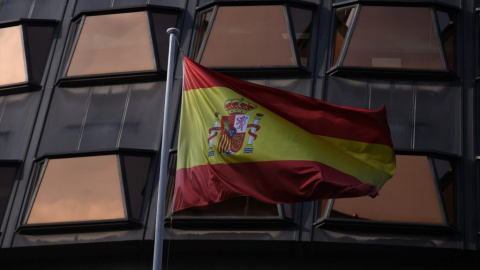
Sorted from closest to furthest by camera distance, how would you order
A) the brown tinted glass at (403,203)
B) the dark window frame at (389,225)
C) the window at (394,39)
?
the dark window frame at (389,225) → the brown tinted glass at (403,203) → the window at (394,39)

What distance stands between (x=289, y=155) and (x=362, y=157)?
114cm

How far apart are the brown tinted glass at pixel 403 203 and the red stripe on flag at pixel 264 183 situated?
3.44m

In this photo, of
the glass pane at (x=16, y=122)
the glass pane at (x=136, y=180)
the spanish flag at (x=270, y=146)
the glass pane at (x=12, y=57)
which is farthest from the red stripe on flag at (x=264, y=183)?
the glass pane at (x=12, y=57)

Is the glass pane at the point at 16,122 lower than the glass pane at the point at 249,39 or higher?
lower

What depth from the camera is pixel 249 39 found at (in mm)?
20359

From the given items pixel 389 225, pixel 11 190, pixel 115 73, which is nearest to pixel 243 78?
pixel 115 73

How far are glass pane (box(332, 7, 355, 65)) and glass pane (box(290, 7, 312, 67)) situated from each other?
55 centimetres

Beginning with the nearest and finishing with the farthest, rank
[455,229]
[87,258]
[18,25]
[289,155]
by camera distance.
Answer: [289,155] < [455,229] < [87,258] < [18,25]

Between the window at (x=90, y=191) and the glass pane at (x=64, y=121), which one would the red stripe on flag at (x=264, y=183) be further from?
the glass pane at (x=64, y=121)

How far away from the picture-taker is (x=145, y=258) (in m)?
18.6

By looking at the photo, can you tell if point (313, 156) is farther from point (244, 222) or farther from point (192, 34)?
point (192, 34)

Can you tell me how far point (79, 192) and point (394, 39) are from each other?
22.8 feet

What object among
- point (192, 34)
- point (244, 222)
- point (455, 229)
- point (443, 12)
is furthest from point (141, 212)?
point (443, 12)

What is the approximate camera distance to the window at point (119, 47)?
2053cm
